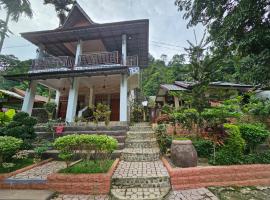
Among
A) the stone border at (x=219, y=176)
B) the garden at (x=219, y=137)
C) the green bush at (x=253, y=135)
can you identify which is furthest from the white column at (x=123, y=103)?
the green bush at (x=253, y=135)

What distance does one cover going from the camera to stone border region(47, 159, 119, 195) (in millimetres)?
3781

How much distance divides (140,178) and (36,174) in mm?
3002

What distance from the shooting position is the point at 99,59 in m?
11.4

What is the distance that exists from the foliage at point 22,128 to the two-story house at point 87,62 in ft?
10.1

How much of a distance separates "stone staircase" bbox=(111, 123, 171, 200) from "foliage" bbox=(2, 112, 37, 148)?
368 centimetres

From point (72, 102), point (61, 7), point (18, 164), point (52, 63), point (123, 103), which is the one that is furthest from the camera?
point (61, 7)

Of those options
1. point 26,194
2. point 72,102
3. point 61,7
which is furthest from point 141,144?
point 61,7

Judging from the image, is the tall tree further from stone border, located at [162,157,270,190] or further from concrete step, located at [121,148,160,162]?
concrete step, located at [121,148,160,162]

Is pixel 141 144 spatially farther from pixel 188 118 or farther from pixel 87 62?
pixel 87 62

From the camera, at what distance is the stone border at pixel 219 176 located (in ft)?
13.1

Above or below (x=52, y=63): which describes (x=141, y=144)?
below

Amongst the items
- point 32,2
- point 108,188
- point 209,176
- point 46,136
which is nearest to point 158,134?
point 209,176

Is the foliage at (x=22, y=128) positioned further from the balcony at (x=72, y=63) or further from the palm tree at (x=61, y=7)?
the palm tree at (x=61, y=7)

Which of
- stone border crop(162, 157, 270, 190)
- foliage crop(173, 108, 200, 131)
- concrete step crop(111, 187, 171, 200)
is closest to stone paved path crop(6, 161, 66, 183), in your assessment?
concrete step crop(111, 187, 171, 200)
